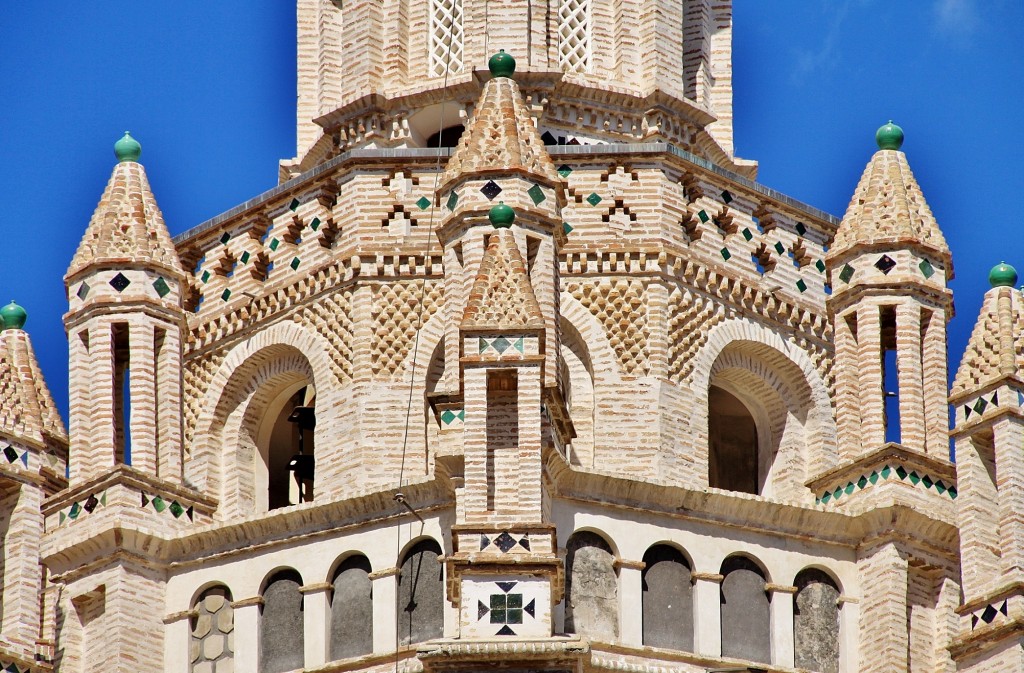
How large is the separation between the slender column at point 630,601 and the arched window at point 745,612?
0.90m

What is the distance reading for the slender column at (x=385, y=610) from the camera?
42750 millimetres

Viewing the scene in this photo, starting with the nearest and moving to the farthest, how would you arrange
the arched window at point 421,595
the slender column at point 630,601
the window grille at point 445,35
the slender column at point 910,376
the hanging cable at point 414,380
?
the slender column at point 630,601, the arched window at point 421,595, the hanging cable at point 414,380, the slender column at point 910,376, the window grille at point 445,35

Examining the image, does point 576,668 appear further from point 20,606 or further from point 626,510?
point 20,606

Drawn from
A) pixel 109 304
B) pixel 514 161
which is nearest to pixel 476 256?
pixel 514 161

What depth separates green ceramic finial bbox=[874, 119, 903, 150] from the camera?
4612 centimetres

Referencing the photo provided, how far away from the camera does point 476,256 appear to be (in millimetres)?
43406

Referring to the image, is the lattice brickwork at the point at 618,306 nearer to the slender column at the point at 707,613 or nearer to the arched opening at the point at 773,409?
the arched opening at the point at 773,409

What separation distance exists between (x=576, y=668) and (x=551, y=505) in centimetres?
213

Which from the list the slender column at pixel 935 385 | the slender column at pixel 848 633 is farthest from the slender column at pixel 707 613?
the slender column at pixel 935 385

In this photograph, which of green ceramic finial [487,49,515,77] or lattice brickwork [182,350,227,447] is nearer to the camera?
green ceramic finial [487,49,515,77]

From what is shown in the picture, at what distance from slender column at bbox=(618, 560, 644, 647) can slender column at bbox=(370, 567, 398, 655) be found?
2067 millimetres

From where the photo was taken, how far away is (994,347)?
4375cm

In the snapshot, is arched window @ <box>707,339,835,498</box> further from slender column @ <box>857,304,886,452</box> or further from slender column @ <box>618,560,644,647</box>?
slender column @ <box>618,560,644,647</box>

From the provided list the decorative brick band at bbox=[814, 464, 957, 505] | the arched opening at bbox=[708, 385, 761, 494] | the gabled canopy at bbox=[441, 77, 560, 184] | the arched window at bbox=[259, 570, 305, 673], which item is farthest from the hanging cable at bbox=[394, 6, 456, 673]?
the decorative brick band at bbox=[814, 464, 957, 505]
